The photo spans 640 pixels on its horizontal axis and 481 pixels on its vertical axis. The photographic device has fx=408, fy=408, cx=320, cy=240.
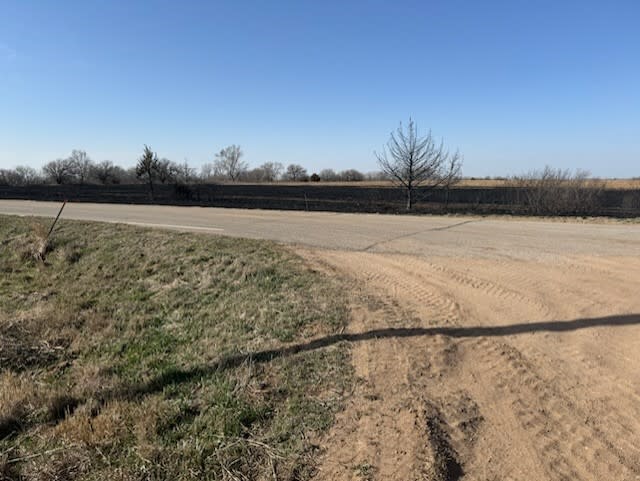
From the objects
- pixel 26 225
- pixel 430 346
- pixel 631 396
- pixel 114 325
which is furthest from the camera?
pixel 26 225

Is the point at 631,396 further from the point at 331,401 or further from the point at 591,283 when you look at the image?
the point at 591,283

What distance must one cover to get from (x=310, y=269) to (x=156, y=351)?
2949 millimetres

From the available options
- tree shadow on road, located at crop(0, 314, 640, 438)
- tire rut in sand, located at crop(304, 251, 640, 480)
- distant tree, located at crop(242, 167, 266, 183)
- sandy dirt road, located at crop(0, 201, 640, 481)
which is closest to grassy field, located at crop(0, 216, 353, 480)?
tree shadow on road, located at crop(0, 314, 640, 438)

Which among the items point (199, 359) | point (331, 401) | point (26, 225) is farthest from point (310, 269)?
point (26, 225)

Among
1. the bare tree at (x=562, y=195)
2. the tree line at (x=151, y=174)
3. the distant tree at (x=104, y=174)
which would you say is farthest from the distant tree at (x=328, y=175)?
the bare tree at (x=562, y=195)

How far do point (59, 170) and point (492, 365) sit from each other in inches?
3631

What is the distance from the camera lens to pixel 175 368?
491 centimetres

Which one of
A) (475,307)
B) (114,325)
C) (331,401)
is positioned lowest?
(114,325)

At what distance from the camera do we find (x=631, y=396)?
3.46 meters

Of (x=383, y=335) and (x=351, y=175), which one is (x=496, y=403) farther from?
(x=351, y=175)

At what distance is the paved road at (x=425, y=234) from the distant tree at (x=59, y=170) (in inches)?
2873

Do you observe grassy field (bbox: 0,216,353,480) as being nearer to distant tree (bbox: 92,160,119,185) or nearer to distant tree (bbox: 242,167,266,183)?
distant tree (bbox: 92,160,119,185)

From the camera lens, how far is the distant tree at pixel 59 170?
7619 centimetres

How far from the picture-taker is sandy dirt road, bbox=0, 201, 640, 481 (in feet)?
9.41
